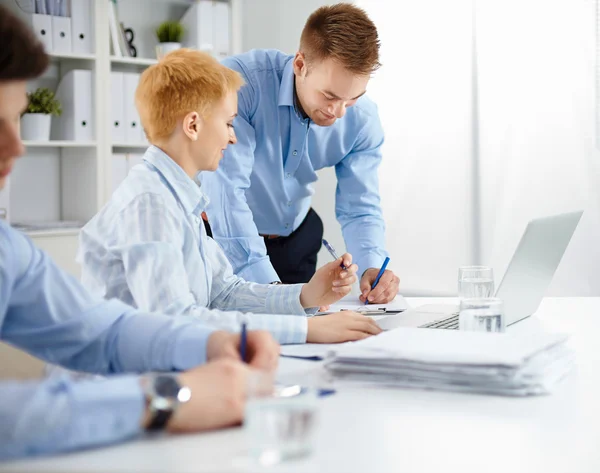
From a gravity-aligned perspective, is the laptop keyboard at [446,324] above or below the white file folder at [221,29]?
below

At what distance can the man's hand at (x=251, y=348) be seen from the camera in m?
0.97

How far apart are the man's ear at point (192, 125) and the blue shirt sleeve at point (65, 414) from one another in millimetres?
898

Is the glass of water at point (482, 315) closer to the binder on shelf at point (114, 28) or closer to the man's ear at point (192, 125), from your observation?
the man's ear at point (192, 125)

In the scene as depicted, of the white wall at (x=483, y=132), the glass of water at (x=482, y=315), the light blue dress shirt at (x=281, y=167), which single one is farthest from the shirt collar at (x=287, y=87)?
the white wall at (x=483, y=132)

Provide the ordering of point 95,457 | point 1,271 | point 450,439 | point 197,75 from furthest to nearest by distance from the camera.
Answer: point 197,75
point 1,271
point 450,439
point 95,457

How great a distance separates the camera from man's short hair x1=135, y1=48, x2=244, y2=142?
1.58 m

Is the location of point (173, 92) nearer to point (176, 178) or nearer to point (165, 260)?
point (176, 178)

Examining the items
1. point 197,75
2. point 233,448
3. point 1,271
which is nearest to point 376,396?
point 233,448

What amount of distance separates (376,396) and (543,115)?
329 cm

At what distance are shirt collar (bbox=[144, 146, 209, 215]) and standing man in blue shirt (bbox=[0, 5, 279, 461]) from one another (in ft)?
1.37

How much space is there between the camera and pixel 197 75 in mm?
1598

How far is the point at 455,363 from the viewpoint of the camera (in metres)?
0.98

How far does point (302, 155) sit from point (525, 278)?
109cm

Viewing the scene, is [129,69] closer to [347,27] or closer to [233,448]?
[347,27]
